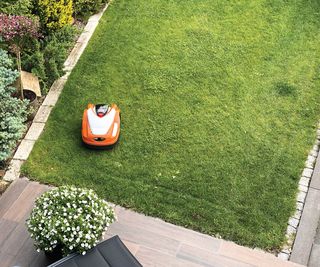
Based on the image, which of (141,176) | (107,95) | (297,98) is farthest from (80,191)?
(297,98)

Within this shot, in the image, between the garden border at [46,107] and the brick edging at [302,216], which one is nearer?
the brick edging at [302,216]

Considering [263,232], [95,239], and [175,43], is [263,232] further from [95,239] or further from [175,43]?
[175,43]

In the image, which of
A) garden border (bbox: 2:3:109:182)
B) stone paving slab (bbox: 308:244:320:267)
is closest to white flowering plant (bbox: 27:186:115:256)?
garden border (bbox: 2:3:109:182)

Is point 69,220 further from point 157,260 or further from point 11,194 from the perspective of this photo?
point 11,194

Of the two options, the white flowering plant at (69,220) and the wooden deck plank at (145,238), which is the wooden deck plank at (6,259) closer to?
the white flowering plant at (69,220)

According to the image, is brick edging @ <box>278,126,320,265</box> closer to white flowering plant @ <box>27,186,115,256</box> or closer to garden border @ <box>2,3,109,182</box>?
white flowering plant @ <box>27,186,115,256</box>

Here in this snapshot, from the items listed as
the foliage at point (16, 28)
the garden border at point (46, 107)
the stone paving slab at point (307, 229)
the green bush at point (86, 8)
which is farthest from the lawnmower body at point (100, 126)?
the green bush at point (86, 8)
